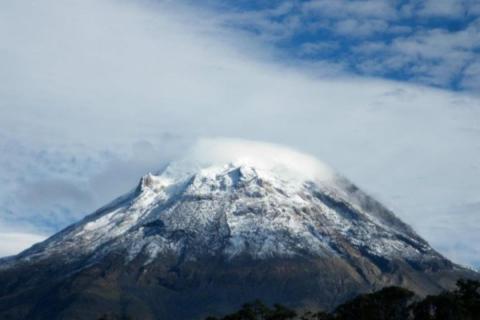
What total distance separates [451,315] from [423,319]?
10.3m

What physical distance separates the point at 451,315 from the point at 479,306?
1218 cm

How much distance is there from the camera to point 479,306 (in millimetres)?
198500

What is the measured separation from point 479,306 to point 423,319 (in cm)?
1275

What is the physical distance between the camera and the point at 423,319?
198750mm

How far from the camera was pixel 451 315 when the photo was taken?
7466 inches
